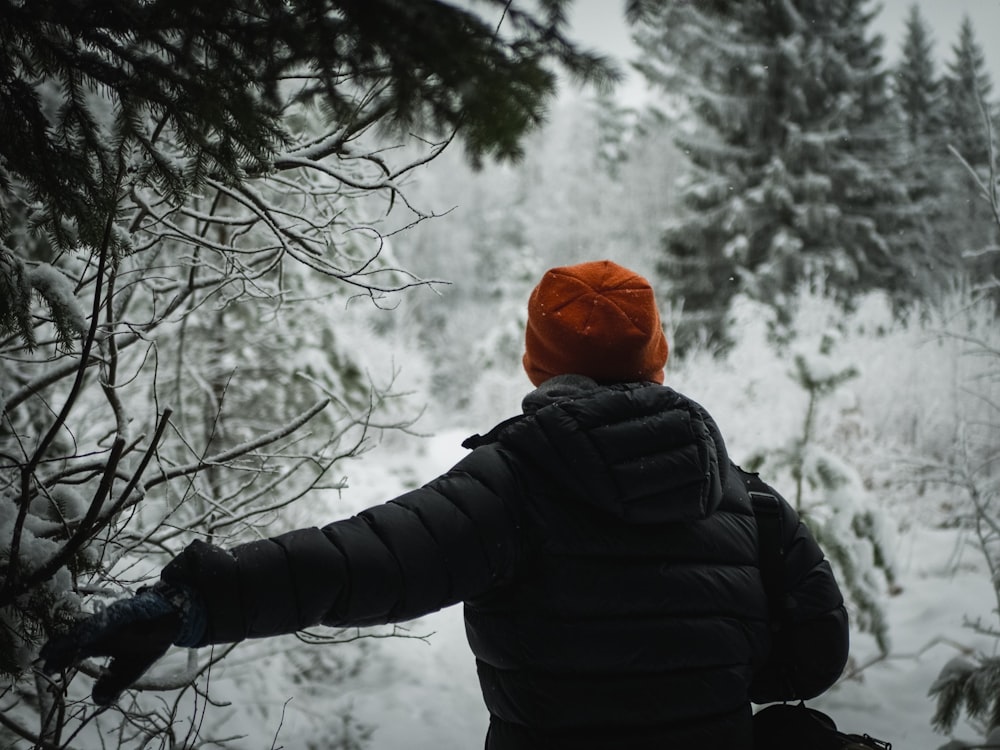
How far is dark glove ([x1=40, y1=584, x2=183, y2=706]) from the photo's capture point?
0.93 m

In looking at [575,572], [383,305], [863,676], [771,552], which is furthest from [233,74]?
[863,676]

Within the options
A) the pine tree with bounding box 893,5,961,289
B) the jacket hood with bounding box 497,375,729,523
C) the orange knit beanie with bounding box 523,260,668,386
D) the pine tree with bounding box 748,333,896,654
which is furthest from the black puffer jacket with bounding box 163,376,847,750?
the pine tree with bounding box 893,5,961,289

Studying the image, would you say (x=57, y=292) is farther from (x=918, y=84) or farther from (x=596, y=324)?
(x=918, y=84)

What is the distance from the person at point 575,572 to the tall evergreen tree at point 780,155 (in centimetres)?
1407

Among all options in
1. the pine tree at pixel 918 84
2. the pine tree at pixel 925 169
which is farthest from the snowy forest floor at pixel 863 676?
the pine tree at pixel 918 84

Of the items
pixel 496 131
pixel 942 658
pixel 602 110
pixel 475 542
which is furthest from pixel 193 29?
pixel 602 110

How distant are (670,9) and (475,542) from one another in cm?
116

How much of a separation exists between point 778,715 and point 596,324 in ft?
3.15

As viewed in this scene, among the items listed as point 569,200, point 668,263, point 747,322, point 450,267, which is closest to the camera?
point 747,322

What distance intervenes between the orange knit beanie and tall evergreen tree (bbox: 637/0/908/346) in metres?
13.9

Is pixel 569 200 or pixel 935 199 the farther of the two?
pixel 569 200

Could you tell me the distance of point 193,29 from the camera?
3.96 ft

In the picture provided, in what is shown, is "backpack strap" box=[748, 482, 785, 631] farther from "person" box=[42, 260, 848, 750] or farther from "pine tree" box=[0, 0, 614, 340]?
"pine tree" box=[0, 0, 614, 340]

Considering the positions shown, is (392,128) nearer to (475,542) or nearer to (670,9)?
(670,9)
